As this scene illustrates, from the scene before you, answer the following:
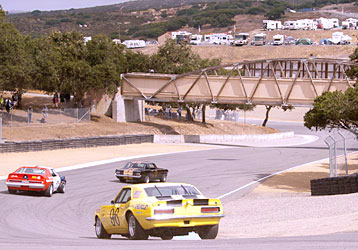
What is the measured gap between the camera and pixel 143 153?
4691 cm

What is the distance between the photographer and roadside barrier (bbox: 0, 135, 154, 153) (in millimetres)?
40594

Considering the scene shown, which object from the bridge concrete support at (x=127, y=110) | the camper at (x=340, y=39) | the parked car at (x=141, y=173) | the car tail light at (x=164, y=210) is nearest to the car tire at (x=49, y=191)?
the parked car at (x=141, y=173)

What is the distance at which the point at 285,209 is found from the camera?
19.5 m

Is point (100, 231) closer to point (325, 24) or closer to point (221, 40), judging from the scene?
point (221, 40)

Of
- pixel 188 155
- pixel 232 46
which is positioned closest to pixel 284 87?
pixel 188 155

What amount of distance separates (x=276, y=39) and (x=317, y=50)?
35.3ft

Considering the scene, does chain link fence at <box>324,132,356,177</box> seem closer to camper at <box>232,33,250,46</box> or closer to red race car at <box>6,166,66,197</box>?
red race car at <box>6,166,66,197</box>

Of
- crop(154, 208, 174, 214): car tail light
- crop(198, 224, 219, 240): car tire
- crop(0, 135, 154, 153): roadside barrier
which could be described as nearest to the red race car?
crop(198, 224, 219, 240): car tire

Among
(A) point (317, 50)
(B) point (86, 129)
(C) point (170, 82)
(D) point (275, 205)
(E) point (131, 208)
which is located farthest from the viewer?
(A) point (317, 50)

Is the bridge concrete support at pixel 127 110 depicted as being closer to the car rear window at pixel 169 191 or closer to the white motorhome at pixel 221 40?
the car rear window at pixel 169 191

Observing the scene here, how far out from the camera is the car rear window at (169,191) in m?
13.3

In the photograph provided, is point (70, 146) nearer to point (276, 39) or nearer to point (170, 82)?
point (170, 82)

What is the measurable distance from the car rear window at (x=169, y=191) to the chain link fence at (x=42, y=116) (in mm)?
37808

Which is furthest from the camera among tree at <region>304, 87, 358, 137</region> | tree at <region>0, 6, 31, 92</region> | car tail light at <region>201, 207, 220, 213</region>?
tree at <region>0, 6, 31, 92</region>
